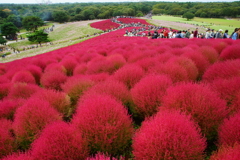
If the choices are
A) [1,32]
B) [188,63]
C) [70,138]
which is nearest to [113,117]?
[70,138]

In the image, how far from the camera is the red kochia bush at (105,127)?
2.48 metres

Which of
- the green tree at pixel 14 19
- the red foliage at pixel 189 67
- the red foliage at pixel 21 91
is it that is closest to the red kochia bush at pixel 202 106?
the red foliage at pixel 189 67

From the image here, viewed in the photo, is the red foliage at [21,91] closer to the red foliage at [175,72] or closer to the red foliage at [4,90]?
the red foliage at [4,90]

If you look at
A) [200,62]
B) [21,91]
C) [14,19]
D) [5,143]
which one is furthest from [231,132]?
[14,19]

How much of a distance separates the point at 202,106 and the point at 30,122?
128 inches

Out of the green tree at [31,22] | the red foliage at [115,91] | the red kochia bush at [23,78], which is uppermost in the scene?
the green tree at [31,22]

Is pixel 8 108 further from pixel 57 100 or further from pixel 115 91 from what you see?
pixel 115 91

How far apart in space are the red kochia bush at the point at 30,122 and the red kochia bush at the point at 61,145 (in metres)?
0.78

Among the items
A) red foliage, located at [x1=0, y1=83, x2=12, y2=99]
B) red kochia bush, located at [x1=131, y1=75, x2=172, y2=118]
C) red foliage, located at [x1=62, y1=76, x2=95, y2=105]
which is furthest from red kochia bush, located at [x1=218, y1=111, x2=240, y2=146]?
red foliage, located at [x1=0, y1=83, x2=12, y2=99]

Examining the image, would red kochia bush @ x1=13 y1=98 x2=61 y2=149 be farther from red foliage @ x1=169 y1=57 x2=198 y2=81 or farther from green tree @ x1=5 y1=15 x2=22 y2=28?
green tree @ x1=5 y1=15 x2=22 y2=28

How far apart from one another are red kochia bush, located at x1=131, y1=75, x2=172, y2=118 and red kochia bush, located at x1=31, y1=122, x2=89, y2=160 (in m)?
1.44

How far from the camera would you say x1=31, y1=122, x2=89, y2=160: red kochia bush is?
2.14 m

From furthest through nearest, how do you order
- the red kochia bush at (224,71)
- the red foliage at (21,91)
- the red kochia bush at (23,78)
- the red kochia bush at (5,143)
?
the red kochia bush at (23,78), the red foliage at (21,91), the red kochia bush at (224,71), the red kochia bush at (5,143)

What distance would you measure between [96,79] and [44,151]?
2.90 meters
